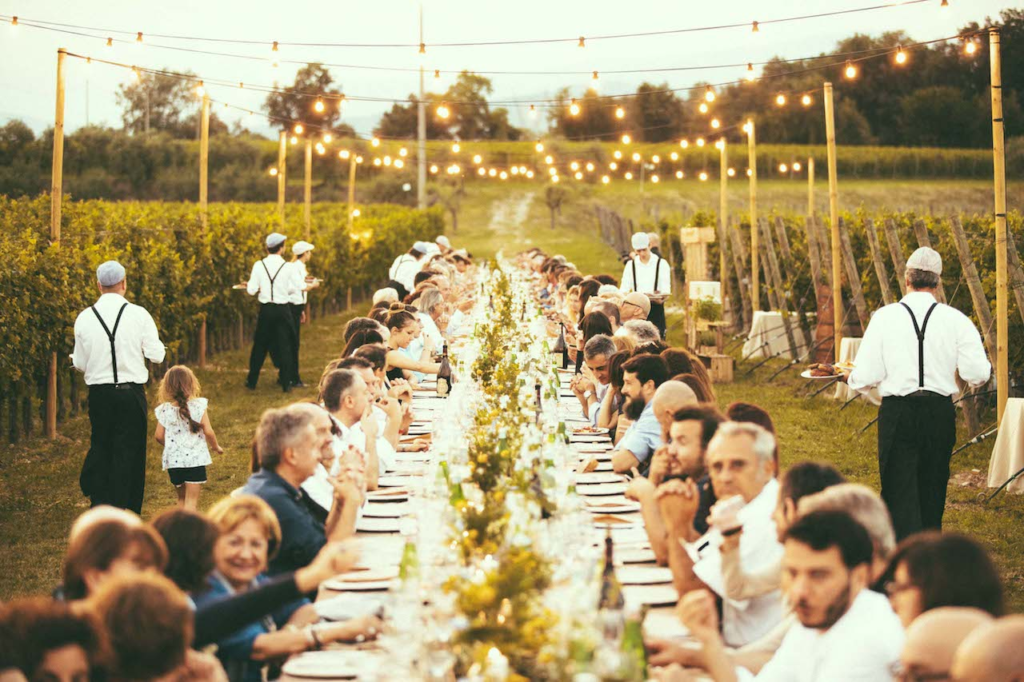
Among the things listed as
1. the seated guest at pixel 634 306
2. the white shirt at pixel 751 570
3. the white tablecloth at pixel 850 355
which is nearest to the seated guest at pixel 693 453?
the white shirt at pixel 751 570

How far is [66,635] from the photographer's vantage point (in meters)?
2.46

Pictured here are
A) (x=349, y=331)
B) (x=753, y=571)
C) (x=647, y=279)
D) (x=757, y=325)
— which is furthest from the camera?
(x=757, y=325)

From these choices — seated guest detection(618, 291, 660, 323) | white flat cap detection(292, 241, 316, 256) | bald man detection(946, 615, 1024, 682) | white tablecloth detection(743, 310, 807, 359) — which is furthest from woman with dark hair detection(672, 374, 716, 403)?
white tablecloth detection(743, 310, 807, 359)

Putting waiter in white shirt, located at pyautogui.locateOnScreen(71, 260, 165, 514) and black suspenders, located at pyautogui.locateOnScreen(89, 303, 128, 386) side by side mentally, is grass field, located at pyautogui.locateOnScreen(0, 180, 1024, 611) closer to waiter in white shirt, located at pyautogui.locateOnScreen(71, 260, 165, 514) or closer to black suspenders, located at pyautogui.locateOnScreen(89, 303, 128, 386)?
waiter in white shirt, located at pyautogui.locateOnScreen(71, 260, 165, 514)

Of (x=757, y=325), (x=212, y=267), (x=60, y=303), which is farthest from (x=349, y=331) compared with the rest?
(x=757, y=325)

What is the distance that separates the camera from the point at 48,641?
8.04ft

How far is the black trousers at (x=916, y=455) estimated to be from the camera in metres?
6.52

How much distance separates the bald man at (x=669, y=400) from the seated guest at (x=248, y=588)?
2246 mm

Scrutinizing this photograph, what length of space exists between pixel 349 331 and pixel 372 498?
10.7 feet

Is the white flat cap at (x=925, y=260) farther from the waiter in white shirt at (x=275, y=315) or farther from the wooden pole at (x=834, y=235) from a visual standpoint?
the waiter in white shirt at (x=275, y=315)

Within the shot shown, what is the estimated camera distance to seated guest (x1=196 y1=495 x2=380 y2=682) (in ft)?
11.1

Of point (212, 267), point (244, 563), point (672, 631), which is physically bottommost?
point (672, 631)

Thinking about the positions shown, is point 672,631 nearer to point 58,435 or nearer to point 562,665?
point 562,665

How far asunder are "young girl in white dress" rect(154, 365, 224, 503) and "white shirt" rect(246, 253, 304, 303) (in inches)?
232
